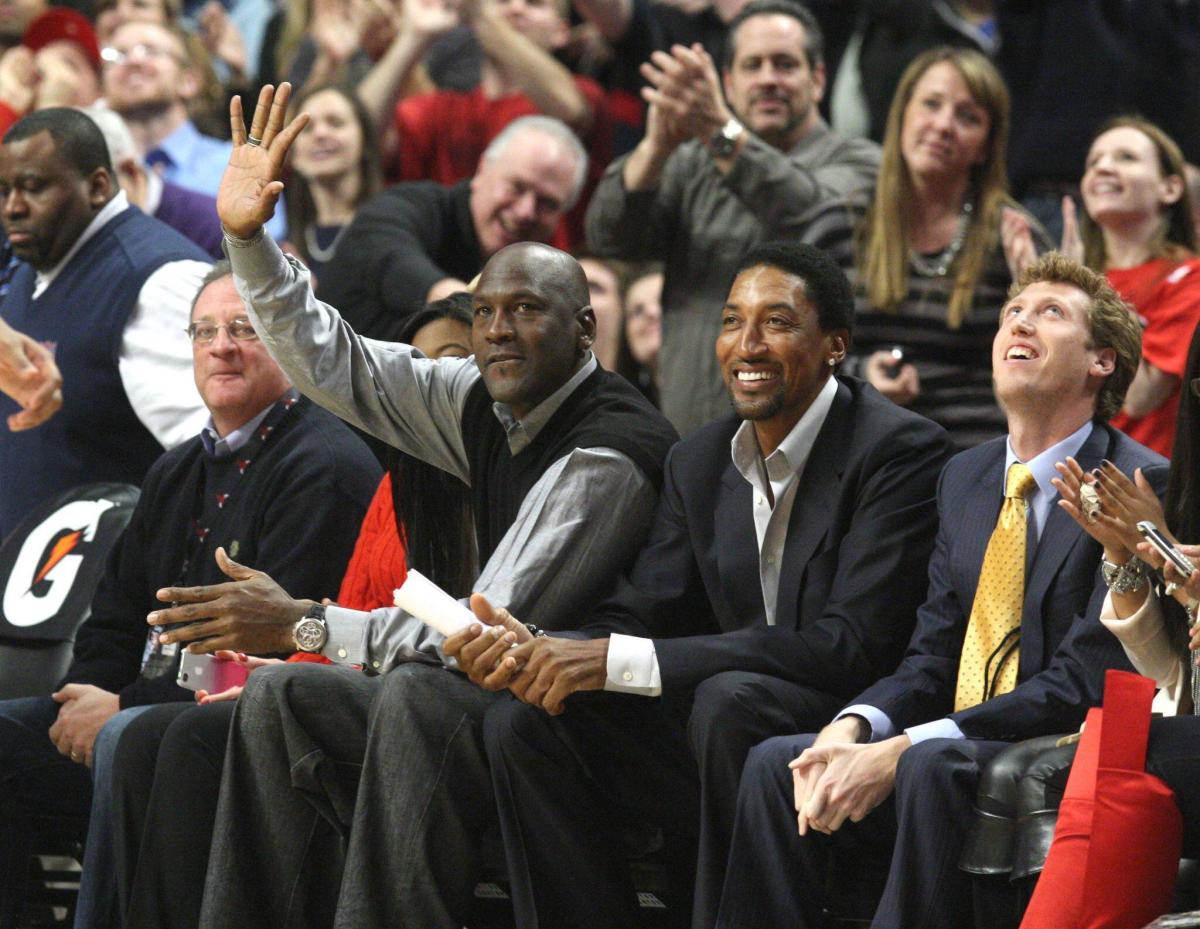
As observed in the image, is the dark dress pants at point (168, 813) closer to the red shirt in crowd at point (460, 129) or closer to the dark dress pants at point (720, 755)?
the dark dress pants at point (720, 755)

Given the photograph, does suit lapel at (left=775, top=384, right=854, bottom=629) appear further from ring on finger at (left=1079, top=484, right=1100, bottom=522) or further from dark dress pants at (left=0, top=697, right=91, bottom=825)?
dark dress pants at (left=0, top=697, right=91, bottom=825)

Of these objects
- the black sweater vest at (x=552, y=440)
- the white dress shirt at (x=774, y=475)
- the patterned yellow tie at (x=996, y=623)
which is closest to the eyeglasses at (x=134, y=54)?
the black sweater vest at (x=552, y=440)

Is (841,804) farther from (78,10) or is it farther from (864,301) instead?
(78,10)

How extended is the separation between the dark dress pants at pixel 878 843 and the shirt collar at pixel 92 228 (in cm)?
303

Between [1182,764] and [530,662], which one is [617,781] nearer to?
[530,662]

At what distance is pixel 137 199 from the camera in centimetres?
676

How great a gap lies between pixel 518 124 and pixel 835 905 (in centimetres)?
326

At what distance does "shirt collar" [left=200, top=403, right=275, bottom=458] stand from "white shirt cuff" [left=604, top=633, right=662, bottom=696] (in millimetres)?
1368

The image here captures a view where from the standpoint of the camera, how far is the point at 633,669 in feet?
13.3

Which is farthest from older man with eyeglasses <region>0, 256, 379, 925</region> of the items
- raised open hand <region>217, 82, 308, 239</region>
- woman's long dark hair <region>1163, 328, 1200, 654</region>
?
woman's long dark hair <region>1163, 328, 1200, 654</region>

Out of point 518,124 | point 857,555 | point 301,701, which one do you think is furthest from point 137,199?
point 857,555

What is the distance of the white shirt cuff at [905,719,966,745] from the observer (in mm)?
3814

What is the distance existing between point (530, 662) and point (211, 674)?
3.37ft

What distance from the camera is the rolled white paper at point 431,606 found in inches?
157
